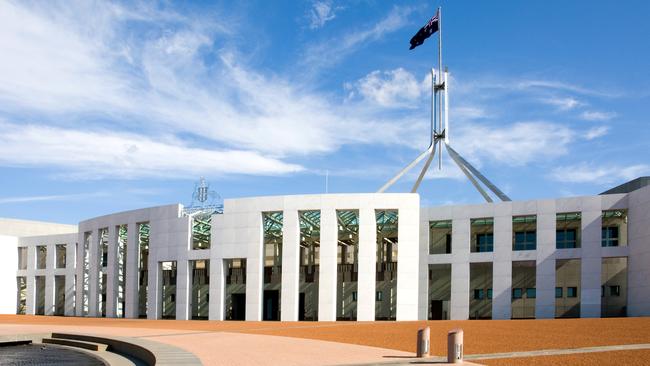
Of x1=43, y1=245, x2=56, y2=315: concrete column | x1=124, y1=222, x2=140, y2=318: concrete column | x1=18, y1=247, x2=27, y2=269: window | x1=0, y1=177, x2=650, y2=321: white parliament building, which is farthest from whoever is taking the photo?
x1=18, y1=247, x2=27, y2=269: window

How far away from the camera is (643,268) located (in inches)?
1951

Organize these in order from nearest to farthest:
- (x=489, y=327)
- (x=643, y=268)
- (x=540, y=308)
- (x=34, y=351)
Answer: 1. (x=34, y=351)
2. (x=489, y=327)
3. (x=643, y=268)
4. (x=540, y=308)

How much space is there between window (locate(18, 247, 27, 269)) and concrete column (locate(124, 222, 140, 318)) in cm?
2809

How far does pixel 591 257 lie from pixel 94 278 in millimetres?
45767

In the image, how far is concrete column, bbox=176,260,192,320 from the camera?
194 ft

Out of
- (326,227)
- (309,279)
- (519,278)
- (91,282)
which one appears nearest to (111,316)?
(91,282)

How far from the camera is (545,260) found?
2096 inches

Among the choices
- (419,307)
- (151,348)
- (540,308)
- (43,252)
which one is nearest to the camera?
(151,348)

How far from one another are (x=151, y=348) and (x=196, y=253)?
3449cm

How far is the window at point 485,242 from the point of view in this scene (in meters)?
62.5

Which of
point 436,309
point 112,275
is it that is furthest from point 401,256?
point 112,275

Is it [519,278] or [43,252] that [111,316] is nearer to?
[43,252]

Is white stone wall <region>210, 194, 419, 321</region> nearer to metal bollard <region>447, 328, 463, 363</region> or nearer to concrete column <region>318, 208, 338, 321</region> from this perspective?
concrete column <region>318, 208, 338, 321</region>

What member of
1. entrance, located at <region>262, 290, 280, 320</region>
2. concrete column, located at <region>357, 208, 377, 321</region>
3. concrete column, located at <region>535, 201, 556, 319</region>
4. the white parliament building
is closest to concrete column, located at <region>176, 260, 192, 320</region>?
the white parliament building
